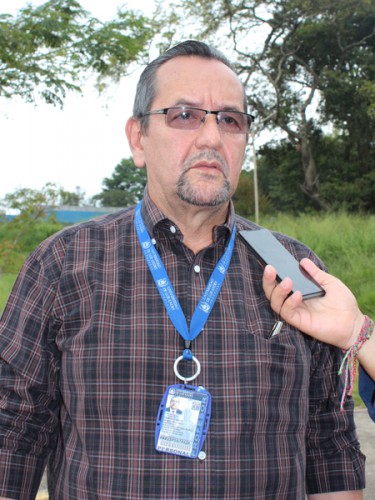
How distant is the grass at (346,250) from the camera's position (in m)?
11.2

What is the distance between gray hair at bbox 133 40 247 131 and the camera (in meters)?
2.33

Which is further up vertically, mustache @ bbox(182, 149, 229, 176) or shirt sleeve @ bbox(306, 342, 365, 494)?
mustache @ bbox(182, 149, 229, 176)

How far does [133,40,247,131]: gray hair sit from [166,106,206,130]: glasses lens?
14 cm

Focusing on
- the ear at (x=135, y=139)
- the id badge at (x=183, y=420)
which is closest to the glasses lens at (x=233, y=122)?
the ear at (x=135, y=139)

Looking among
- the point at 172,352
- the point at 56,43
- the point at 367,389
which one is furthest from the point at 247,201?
the point at 172,352

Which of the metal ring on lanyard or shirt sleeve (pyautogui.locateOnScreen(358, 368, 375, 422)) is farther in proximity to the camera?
shirt sleeve (pyautogui.locateOnScreen(358, 368, 375, 422))

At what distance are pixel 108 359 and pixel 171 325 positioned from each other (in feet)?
0.83

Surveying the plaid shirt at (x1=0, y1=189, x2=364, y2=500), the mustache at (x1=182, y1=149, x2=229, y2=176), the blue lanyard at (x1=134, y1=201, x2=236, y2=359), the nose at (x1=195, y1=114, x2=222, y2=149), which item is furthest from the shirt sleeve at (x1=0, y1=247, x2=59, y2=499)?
the nose at (x1=195, y1=114, x2=222, y2=149)

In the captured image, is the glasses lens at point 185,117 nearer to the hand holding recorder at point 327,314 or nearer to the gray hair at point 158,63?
the gray hair at point 158,63

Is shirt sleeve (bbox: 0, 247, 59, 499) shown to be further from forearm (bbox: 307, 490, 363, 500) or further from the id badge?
forearm (bbox: 307, 490, 363, 500)

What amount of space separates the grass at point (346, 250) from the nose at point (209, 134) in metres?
8.46

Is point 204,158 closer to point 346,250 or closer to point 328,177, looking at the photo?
point 346,250

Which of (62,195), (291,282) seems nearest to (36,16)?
(62,195)

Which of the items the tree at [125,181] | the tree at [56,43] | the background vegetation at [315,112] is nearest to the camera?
the tree at [56,43]
